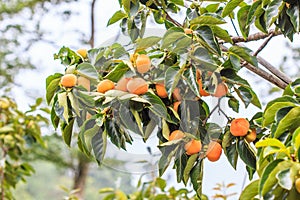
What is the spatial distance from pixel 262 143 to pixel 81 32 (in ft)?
8.48

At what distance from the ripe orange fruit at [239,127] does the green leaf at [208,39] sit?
0.11m

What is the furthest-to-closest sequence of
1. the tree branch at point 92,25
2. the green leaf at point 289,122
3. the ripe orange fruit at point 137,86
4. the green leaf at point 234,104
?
the tree branch at point 92,25
the green leaf at point 234,104
the ripe orange fruit at point 137,86
the green leaf at point 289,122

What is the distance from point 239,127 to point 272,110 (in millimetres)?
106

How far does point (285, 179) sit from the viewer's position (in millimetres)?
454

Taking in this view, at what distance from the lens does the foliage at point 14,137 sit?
1786mm

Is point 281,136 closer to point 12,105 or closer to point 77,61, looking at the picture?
point 77,61

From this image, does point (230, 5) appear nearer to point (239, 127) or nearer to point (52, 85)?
point (239, 127)

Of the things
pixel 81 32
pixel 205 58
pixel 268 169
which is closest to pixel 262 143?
pixel 268 169

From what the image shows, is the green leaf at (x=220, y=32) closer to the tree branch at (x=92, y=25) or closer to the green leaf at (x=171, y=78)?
the green leaf at (x=171, y=78)

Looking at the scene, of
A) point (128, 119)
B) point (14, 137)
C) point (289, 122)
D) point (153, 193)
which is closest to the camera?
point (289, 122)

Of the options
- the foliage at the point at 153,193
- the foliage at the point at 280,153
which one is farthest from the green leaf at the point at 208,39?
the foliage at the point at 153,193

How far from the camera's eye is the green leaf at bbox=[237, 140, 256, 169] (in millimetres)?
707

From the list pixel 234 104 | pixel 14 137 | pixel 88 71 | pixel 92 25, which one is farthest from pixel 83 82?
pixel 92 25

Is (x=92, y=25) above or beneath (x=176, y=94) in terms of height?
above
